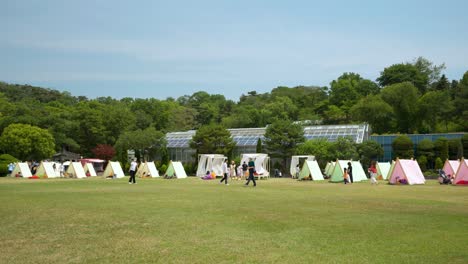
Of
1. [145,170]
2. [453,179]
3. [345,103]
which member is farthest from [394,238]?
[345,103]

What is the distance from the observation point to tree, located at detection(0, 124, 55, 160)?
207 ft

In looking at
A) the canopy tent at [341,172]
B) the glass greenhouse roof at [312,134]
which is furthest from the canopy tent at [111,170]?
the glass greenhouse roof at [312,134]

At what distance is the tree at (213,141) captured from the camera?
61.4m

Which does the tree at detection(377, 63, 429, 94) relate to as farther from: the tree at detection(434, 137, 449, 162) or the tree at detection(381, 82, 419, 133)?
the tree at detection(434, 137, 449, 162)

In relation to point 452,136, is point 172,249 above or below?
below

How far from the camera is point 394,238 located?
410 inches

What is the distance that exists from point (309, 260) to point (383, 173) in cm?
3880

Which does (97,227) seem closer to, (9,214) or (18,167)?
(9,214)

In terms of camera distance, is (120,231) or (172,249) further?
(120,231)

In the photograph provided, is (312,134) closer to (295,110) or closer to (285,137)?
(285,137)

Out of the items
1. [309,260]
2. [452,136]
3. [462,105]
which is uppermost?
[462,105]

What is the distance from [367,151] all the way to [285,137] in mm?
10013

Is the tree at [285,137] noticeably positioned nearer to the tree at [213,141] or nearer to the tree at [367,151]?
the tree at [213,141]

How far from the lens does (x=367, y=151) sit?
56844 mm
